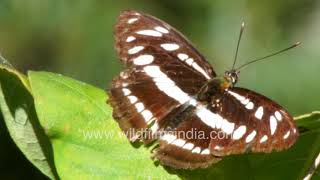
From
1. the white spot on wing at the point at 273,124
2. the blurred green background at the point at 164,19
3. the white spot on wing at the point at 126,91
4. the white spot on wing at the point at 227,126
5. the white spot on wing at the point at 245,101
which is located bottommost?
the blurred green background at the point at 164,19

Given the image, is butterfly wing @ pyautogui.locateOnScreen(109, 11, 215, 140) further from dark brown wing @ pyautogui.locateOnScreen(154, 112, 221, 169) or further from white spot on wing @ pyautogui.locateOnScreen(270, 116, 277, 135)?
white spot on wing @ pyautogui.locateOnScreen(270, 116, 277, 135)

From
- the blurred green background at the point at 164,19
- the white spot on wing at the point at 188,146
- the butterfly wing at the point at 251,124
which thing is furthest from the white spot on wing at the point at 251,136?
the blurred green background at the point at 164,19

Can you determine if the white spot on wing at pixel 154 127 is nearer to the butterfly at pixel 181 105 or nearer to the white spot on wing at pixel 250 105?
the butterfly at pixel 181 105

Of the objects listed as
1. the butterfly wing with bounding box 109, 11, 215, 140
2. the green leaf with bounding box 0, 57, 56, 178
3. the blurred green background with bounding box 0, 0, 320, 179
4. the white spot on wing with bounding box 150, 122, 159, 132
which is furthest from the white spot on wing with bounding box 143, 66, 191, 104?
the blurred green background with bounding box 0, 0, 320, 179

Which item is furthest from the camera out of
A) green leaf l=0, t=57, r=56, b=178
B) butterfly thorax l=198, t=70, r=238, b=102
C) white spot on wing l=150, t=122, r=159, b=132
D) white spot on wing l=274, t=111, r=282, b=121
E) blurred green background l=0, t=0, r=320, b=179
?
blurred green background l=0, t=0, r=320, b=179

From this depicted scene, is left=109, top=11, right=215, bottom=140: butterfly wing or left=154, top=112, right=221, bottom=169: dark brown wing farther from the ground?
left=109, top=11, right=215, bottom=140: butterfly wing
